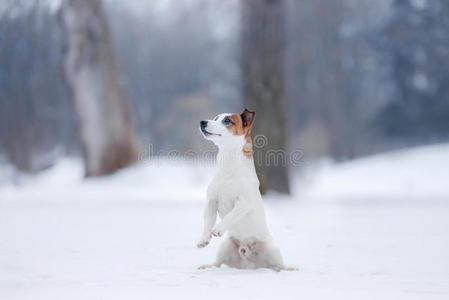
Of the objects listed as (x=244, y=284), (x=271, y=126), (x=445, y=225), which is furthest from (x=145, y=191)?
(x=244, y=284)

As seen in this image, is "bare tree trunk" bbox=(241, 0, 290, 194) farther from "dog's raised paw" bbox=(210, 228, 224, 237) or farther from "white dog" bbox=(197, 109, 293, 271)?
"dog's raised paw" bbox=(210, 228, 224, 237)

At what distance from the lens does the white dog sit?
352 centimetres

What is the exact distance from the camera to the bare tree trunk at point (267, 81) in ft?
27.0

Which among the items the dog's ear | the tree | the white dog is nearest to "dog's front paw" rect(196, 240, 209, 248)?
the white dog

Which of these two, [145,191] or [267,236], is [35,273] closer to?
[267,236]

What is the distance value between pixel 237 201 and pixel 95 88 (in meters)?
8.18

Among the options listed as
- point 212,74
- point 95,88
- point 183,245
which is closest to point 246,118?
point 183,245

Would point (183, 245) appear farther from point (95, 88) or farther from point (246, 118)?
point (95, 88)

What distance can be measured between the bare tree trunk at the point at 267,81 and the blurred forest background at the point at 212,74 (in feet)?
11.1

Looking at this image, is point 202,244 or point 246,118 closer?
point 202,244

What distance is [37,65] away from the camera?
15.2m

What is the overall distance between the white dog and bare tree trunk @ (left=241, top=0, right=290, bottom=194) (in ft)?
14.9

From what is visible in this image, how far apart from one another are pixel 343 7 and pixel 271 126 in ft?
44.2

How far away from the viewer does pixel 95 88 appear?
36.4 feet
